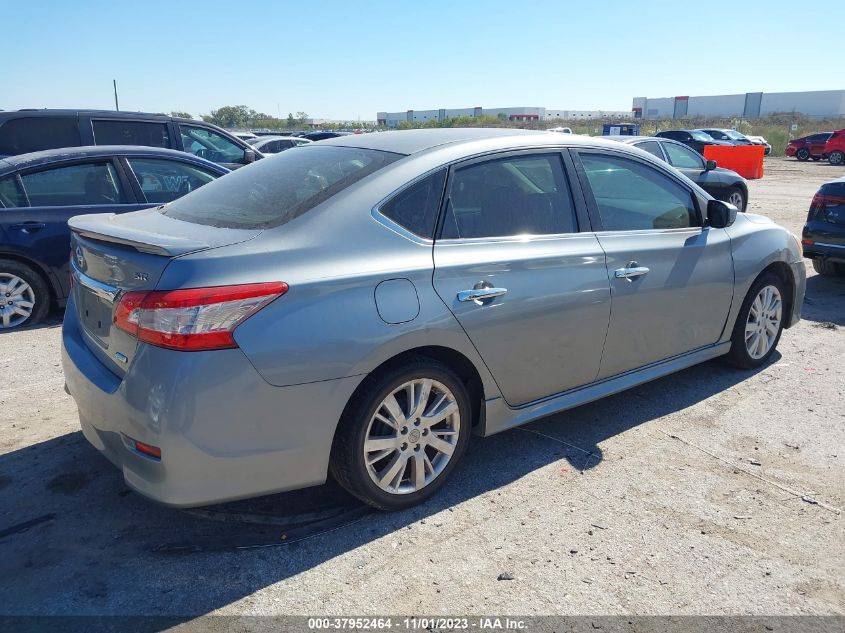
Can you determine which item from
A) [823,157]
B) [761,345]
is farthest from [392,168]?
[823,157]

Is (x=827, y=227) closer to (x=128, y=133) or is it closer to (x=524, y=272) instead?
(x=524, y=272)

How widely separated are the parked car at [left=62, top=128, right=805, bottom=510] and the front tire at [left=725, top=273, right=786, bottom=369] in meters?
0.65

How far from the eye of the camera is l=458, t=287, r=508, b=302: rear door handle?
312 cm

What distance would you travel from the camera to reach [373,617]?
8.21 feet

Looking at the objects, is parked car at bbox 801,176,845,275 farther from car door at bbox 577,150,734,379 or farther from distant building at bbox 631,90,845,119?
distant building at bbox 631,90,845,119

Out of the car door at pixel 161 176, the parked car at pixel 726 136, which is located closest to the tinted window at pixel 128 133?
the car door at pixel 161 176

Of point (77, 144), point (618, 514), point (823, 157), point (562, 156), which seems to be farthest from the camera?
point (823, 157)

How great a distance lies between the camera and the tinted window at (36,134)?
8148 millimetres

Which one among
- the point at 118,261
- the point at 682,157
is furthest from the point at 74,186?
the point at 682,157

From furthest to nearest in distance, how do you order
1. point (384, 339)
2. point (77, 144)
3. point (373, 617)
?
point (77, 144) < point (384, 339) < point (373, 617)

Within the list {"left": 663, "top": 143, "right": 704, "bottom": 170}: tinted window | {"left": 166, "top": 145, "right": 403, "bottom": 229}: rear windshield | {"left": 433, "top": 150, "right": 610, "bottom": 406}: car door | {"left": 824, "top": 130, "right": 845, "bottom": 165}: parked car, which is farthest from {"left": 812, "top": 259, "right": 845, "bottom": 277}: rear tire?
{"left": 824, "top": 130, "right": 845, "bottom": 165}: parked car

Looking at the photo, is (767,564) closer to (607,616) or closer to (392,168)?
(607,616)

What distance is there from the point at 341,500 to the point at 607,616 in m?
1.34

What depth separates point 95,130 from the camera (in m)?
8.59
